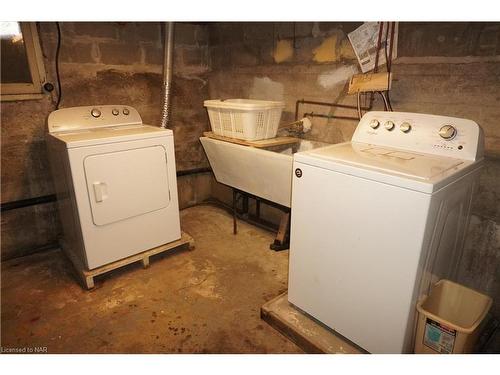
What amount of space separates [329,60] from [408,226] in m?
1.54

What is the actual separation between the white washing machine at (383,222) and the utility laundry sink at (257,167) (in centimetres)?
55

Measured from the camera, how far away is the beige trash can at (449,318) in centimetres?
126

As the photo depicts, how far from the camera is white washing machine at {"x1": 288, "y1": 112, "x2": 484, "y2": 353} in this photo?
1221 millimetres

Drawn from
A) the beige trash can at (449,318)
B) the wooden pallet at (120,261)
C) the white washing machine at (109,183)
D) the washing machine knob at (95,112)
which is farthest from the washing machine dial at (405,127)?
the washing machine knob at (95,112)

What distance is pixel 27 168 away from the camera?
7.98 ft

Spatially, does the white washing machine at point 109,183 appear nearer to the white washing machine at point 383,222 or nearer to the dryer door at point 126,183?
the dryer door at point 126,183

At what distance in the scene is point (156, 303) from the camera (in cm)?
198

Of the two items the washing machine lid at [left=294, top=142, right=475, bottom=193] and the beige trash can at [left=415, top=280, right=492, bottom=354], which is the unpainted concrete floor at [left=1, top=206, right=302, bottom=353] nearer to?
the beige trash can at [left=415, top=280, right=492, bottom=354]

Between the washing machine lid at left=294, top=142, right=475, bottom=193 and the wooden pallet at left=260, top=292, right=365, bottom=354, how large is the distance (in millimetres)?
851

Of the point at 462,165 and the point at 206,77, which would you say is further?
the point at 206,77

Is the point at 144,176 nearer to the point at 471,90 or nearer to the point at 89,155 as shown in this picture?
the point at 89,155
